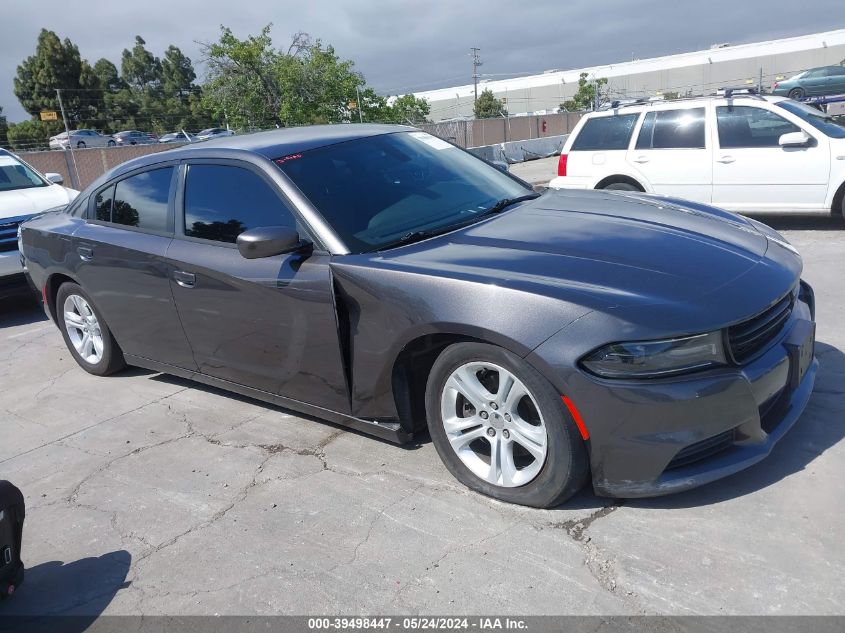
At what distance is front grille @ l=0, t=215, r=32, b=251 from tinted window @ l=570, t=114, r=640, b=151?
668cm

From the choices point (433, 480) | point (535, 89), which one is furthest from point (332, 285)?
point (535, 89)

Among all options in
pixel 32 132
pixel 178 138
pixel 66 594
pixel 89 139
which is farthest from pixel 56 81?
pixel 66 594

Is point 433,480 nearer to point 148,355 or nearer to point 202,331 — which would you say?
point 202,331

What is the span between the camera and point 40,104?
169 feet

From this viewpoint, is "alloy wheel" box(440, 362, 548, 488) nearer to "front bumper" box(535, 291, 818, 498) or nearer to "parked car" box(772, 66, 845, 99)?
"front bumper" box(535, 291, 818, 498)

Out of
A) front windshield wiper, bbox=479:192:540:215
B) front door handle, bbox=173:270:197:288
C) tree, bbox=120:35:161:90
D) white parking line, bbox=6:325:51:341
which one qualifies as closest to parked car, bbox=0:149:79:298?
white parking line, bbox=6:325:51:341

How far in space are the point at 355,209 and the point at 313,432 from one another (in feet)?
4.34

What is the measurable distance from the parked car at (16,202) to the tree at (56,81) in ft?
155

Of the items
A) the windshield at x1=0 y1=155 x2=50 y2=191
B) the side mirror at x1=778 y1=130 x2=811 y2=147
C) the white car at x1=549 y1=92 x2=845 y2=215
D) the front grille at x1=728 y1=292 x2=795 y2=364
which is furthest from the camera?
the windshield at x1=0 y1=155 x2=50 y2=191

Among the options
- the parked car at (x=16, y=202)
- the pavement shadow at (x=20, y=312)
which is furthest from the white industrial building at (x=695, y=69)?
the pavement shadow at (x=20, y=312)

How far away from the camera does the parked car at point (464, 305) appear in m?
Answer: 2.74

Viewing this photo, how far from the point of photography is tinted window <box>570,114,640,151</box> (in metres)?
9.00

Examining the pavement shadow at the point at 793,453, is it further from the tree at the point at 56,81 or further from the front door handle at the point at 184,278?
the tree at the point at 56,81

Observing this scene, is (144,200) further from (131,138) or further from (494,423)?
(131,138)
